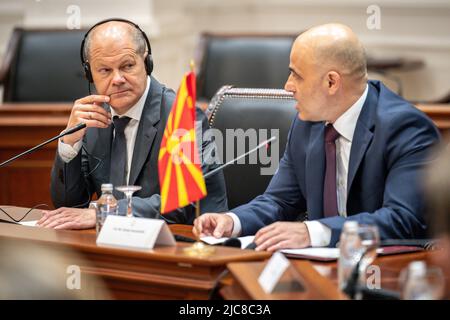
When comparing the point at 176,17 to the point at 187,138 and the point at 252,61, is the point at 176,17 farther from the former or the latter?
the point at 187,138

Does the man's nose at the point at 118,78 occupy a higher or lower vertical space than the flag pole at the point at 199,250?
higher

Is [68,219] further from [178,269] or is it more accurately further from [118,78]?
[178,269]

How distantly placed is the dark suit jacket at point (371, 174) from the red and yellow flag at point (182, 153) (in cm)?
38

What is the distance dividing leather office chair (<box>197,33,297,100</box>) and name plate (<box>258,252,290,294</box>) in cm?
315

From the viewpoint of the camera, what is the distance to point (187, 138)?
96.0 inches

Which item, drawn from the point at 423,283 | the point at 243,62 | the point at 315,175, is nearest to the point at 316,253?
the point at 315,175

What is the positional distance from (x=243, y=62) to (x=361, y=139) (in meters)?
2.44

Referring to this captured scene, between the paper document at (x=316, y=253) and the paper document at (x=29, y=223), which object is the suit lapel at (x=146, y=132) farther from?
the paper document at (x=316, y=253)

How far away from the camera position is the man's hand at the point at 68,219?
2738mm

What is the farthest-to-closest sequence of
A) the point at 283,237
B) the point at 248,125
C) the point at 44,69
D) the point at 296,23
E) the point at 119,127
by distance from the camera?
the point at 296,23, the point at 44,69, the point at 248,125, the point at 119,127, the point at 283,237

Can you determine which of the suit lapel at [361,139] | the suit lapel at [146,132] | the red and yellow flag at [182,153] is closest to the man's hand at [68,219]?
the suit lapel at [146,132]

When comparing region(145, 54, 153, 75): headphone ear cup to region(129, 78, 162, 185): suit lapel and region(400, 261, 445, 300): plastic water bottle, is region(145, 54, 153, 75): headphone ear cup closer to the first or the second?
region(129, 78, 162, 185): suit lapel

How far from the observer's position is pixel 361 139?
2.75 metres

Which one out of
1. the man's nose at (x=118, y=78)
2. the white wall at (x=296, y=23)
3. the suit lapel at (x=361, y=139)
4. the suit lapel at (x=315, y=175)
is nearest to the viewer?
the suit lapel at (x=361, y=139)
